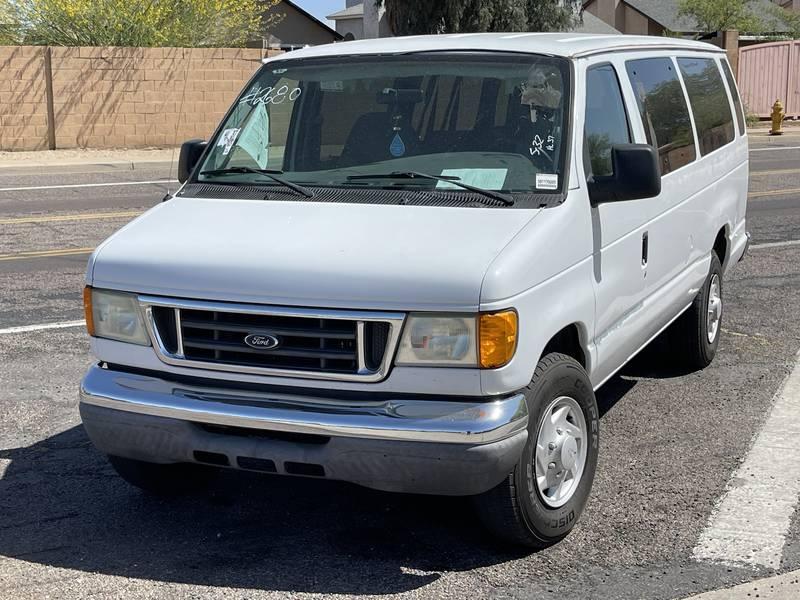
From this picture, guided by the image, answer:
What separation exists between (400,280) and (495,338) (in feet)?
1.31

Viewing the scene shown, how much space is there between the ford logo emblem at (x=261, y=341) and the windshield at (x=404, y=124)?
1009 mm

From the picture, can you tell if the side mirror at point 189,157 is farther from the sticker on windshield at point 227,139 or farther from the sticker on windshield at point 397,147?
the sticker on windshield at point 397,147

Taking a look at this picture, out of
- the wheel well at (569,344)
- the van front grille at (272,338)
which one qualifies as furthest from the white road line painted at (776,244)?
the van front grille at (272,338)

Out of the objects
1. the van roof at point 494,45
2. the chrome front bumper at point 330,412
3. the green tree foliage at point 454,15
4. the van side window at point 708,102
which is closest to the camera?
the chrome front bumper at point 330,412

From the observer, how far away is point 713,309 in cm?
749

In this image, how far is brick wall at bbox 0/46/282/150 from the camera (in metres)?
24.7

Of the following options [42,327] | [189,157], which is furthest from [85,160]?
[189,157]

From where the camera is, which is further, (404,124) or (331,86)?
(331,86)

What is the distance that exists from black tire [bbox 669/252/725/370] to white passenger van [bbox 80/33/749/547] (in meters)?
1.33

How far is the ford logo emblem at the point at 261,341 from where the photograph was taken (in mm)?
4285

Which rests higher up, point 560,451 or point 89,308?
point 89,308

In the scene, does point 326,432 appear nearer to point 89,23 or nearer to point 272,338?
point 272,338

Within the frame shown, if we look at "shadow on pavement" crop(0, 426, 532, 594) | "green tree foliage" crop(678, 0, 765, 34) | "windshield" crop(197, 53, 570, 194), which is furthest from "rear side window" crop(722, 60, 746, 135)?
"green tree foliage" crop(678, 0, 765, 34)

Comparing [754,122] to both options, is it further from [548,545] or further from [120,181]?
[548,545]
